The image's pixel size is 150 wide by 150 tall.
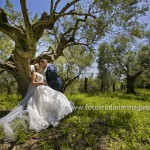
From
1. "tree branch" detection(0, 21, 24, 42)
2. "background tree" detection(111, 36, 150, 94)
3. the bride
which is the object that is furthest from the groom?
"background tree" detection(111, 36, 150, 94)

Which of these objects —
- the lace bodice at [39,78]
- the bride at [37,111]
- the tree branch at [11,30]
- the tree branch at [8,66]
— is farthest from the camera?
the tree branch at [8,66]

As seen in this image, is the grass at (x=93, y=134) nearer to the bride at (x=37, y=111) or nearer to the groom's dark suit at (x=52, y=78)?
the bride at (x=37, y=111)

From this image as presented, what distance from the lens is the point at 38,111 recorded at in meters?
8.35

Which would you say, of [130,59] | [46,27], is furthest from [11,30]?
[130,59]

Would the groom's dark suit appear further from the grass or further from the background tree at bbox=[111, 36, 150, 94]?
the background tree at bbox=[111, 36, 150, 94]

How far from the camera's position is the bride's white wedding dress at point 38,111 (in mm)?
7754

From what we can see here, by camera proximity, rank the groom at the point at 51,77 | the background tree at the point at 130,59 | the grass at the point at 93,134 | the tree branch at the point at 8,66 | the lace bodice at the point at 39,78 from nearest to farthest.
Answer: the grass at the point at 93,134, the lace bodice at the point at 39,78, the groom at the point at 51,77, the tree branch at the point at 8,66, the background tree at the point at 130,59

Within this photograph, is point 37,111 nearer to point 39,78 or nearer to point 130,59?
point 39,78

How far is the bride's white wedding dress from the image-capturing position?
305 inches

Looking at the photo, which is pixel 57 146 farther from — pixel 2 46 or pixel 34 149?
pixel 2 46

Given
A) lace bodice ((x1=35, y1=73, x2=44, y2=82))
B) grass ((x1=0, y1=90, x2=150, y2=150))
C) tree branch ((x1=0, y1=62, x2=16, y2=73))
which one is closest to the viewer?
grass ((x1=0, y1=90, x2=150, y2=150))

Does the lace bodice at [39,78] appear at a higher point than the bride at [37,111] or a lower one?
higher

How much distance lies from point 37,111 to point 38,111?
0.09 metres

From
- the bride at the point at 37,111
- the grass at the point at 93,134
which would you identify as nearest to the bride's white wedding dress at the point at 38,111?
the bride at the point at 37,111
